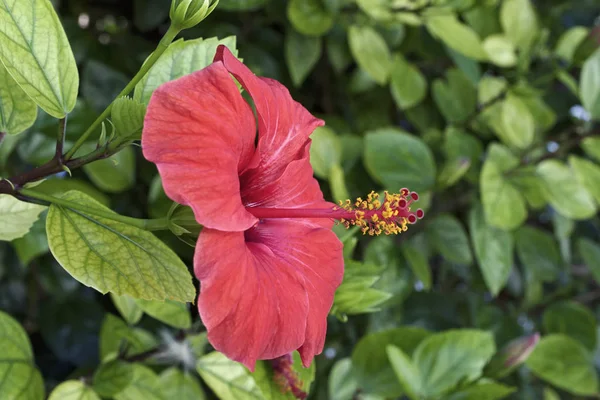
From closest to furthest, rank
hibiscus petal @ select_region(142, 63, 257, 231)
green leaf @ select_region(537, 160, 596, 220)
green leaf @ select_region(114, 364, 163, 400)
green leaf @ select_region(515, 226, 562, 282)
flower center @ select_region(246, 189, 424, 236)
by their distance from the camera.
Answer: hibiscus petal @ select_region(142, 63, 257, 231) < flower center @ select_region(246, 189, 424, 236) < green leaf @ select_region(114, 364, 163, 400) < green leaf @ select_region(537, 160, 596, 220) < green leaf @ select_region(515, 226, 562, 282)

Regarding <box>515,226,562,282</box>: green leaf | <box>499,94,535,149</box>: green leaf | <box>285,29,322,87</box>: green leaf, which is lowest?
<box>515,226,562,282</box>: green leaf

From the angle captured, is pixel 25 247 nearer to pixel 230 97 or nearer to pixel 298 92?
pixel 230 97

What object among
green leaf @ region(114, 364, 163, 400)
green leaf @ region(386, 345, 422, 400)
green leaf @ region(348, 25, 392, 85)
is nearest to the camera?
green leaf @ region(114, 364, 163, 400)

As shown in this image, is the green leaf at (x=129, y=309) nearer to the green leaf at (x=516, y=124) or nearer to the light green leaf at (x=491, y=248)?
the light green leaf at (x=491, y=248)

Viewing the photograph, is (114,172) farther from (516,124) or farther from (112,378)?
(516,124)

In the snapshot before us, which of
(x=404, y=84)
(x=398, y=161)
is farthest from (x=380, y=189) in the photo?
(x=404, y=84)

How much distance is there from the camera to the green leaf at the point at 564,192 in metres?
1.36

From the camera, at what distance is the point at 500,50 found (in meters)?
1.39

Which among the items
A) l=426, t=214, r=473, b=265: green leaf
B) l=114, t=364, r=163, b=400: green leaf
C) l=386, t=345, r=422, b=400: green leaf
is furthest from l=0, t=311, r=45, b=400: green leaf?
l=426, t=214, r=473, b=265: green leaf

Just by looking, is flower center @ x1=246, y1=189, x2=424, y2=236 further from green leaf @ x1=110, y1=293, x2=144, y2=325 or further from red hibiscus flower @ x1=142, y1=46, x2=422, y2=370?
green leaf @ x1=110, y1=293, x2=144, y2=325

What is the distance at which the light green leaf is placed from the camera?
4.27ft

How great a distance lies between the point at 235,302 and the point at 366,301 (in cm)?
31

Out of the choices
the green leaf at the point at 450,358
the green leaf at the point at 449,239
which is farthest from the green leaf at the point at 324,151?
the green leaf at the point at 450,358

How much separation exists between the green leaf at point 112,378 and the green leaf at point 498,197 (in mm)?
753
